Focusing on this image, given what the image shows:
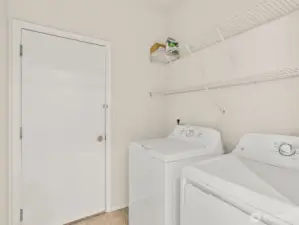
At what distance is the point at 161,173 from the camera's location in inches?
57.5

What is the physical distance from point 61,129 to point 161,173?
1.16 metres

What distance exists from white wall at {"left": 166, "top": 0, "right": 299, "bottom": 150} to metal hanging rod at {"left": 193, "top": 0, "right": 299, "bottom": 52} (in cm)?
6

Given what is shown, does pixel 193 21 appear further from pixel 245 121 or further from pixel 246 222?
pixel 246 222

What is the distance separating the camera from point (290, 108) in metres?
1.40

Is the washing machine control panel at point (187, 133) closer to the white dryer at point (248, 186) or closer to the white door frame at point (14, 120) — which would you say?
the white dryer at point (248, 186)

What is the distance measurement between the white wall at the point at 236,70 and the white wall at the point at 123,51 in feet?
1.05

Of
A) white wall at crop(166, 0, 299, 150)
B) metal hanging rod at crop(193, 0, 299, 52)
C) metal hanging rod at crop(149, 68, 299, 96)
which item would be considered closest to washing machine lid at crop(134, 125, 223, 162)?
white wall at crop(166, 0, 299, 150)

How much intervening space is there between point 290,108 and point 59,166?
217cm

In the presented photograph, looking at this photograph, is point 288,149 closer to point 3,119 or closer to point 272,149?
point 272,149

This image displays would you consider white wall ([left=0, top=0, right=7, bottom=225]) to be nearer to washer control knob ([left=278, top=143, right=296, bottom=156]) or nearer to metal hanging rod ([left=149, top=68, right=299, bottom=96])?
metal hanging rod ([left=149, top=68, right=299, bottom=96])

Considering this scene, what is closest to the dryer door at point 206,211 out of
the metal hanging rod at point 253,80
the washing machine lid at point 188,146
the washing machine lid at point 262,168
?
the washing machine lid at point 262,168

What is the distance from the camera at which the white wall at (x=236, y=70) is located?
1.41 m

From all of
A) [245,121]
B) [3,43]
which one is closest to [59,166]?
[3,43]

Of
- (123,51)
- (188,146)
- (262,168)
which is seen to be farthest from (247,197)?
(123,51)
